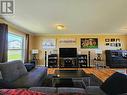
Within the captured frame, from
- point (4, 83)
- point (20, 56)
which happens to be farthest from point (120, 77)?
point (20, 56)

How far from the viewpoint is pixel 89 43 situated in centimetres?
904

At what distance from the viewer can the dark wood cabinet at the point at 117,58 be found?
8246 mm

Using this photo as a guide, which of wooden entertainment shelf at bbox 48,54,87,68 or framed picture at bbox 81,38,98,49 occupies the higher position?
framed picture at bbox 81,38,98,49

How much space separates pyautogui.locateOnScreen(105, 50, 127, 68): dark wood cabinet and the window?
529cm

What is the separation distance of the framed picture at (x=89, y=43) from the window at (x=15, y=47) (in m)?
3.96

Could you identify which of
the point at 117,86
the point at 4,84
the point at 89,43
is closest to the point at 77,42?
the point at 89,43

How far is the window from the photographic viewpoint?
20.0ft

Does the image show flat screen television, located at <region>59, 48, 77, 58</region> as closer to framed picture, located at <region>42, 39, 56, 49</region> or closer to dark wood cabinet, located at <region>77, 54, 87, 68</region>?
dark wood cabinet, located at <region>77, 54, 87, 68</region>

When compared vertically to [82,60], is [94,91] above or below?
below

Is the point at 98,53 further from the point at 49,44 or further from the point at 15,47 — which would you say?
the point at 15,47

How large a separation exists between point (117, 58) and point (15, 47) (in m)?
6.05

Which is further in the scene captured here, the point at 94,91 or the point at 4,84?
the point at 4,84

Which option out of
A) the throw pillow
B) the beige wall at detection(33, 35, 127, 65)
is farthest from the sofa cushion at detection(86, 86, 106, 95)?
the beige wall at detection(33, 35, 127, 65)

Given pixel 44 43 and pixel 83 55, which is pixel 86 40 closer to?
pixel 83 55
